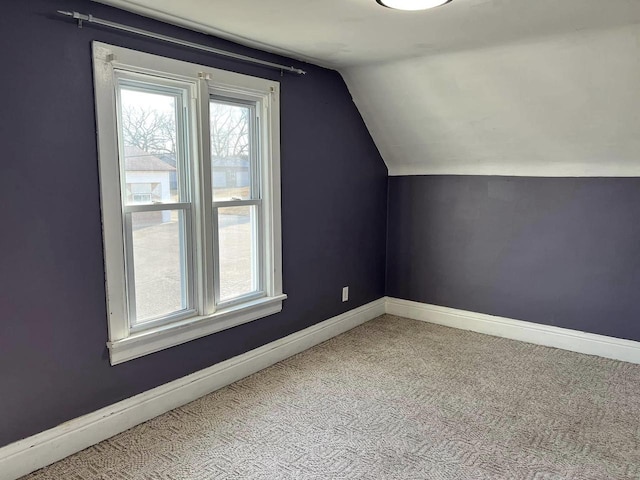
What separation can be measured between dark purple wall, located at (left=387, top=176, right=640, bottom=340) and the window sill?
1.56 meters

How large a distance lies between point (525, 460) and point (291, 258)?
75.1 inches

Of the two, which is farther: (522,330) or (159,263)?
(522,330)

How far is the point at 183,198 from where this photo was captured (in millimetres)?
2752

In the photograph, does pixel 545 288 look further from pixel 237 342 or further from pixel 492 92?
pixel 237 342

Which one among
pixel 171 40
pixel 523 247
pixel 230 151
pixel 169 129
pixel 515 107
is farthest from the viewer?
pixel 523 247

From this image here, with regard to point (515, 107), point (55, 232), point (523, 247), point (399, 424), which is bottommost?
point (399, 424)

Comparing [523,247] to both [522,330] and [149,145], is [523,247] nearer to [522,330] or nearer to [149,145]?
[522,330]

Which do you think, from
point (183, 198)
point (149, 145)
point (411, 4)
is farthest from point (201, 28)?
point (411, 4)

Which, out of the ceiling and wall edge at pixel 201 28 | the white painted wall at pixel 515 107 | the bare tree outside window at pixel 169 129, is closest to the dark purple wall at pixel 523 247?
the white painted wall at pixel 515 107

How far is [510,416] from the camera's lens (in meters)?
2.68

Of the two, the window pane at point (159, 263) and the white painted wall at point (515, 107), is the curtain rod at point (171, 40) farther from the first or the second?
the window pane at point (159, 263)

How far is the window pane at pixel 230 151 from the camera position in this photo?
2908 mm

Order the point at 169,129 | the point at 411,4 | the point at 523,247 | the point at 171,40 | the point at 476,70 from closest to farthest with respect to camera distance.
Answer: the point at 411,4 → the point at 171,40 → the point at 169,129 → the point at 476,70 → the point at 523,247

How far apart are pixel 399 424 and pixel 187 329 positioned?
129 cm
